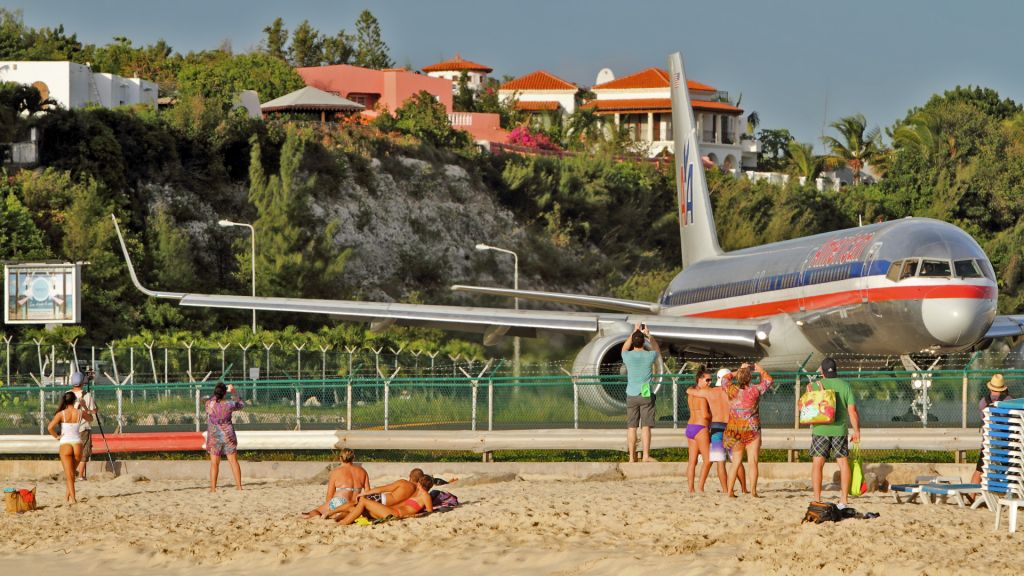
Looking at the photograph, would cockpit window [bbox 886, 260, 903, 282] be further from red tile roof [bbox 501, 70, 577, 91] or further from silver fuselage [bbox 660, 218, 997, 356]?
red tile roof [bbox 501, 70, 577, 91]

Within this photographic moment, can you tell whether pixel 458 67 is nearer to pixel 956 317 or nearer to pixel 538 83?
pixel 538 83

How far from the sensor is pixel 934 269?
86.4 feet

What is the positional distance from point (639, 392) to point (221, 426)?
17.3 ft

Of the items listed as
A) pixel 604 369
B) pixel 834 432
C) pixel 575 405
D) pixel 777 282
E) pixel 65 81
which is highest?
pixel 65 81

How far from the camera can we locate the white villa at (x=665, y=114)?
116 metres

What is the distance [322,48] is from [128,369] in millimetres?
92140

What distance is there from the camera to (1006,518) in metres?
14.9

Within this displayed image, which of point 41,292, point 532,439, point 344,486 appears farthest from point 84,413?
point 41,292

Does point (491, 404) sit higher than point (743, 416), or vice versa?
point (743, 416)

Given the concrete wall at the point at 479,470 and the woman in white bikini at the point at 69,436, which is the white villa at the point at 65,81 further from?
the woman in white bikini at the point at 69,436

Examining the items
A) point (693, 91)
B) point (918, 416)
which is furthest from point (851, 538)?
point (693, 91)

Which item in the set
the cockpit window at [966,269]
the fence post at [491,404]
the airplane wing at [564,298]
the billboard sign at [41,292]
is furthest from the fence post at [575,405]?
the billboard sign at [41,292]

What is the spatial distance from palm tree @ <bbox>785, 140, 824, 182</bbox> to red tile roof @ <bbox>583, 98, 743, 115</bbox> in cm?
526

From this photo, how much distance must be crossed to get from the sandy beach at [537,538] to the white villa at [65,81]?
203ft
